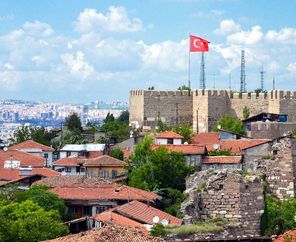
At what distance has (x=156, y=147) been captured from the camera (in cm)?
3434

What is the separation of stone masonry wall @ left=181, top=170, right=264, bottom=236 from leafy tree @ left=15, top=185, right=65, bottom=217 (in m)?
6.78

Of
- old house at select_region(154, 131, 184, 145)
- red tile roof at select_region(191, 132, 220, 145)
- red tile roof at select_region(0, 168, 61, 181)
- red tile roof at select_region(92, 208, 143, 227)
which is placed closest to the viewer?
red tile roof at select_region(92, 208, 143, 227)

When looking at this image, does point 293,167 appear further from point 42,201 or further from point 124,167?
point 124,167

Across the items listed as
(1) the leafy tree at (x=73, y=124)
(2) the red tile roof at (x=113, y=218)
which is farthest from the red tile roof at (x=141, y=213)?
(1) the leafy tree at (x=73, y=124)

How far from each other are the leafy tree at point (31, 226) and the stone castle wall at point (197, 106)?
31.5 meters

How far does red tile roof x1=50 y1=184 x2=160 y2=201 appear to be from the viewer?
83.5ft

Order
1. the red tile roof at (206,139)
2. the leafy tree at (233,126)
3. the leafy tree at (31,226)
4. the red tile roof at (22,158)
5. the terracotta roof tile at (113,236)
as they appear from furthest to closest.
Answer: the leafy tree at (233,126) → the red tile roof at (206,139) → the red tile roof at (22,158) → the leafy tree at (31,226) → the terracotta roof tile at (113,236)

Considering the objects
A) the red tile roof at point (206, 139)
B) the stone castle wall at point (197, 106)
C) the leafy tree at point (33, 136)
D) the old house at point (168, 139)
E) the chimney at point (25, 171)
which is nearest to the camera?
the chimney at point (25, 171)

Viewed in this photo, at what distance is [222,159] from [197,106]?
23.2m

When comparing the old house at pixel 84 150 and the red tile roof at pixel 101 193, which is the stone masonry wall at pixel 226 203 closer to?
the red tile roof at pixel 101 193

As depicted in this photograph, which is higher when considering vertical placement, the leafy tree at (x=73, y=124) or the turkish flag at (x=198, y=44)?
the turkish flag at (x=198, y=44)

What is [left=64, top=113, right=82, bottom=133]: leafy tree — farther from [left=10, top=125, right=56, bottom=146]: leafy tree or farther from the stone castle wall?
the stone castle wall

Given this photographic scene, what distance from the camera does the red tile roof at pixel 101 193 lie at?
2544 cm

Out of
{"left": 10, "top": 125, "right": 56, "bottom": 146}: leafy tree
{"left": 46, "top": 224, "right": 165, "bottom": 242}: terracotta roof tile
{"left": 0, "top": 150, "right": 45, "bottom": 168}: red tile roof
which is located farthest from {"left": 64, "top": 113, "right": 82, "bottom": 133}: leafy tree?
{"left": 46, "top": 224, "right": 165, "bottom": 242}: terracotta roof tile
